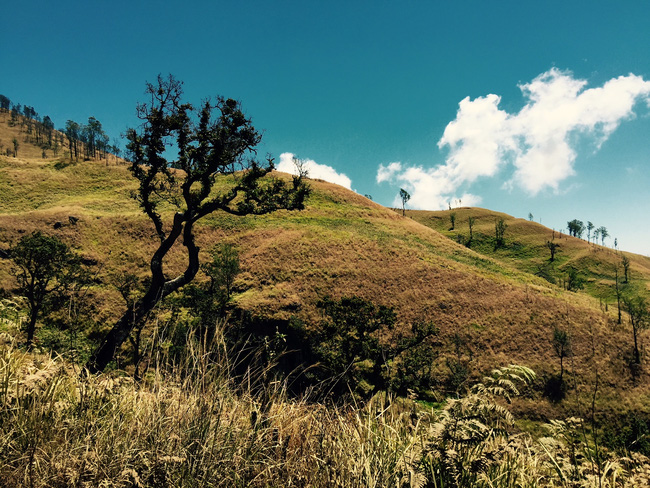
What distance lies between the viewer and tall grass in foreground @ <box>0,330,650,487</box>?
2.55m

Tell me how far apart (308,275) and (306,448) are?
48322 mm

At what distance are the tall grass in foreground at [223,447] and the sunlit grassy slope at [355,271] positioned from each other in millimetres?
37470

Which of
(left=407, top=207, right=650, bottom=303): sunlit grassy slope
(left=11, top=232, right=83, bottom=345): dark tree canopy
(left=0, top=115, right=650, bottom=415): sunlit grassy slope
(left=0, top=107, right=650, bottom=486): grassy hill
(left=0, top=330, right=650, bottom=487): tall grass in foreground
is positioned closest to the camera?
(left=0, top=330, right=650, bottom=487): tall grass in foreground

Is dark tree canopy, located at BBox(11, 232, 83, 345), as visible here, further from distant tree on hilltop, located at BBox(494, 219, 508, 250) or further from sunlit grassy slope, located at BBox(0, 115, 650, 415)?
distant tree on hilltop, located at BBox(494, 219, 508, 250)

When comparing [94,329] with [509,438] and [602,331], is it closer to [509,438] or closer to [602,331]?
[509,438]

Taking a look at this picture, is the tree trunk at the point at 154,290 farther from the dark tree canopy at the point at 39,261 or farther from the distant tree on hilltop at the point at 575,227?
the distant tree on hilltop at the point at 575,227

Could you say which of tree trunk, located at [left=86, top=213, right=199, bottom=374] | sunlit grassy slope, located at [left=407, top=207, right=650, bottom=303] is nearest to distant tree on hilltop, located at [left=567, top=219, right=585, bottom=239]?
sunlit grassy slope, located at [left=407, top=207, right=650, bottom=303]

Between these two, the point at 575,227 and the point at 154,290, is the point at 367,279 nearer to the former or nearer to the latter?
the point at 154,290

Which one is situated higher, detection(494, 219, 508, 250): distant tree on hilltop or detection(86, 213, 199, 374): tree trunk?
detection(494, 219, 508, 250): distant tree on hilltop

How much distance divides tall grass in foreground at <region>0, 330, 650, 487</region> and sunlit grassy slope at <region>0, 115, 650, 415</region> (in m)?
37.5

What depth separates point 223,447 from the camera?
268 centimetres

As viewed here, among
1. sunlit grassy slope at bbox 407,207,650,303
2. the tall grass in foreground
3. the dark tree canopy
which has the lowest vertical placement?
the dark tree canopy

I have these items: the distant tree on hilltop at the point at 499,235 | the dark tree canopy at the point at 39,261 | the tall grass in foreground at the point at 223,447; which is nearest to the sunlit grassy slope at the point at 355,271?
the dark tree canopy at the point at 39,261

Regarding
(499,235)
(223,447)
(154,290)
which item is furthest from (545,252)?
(223,447)
